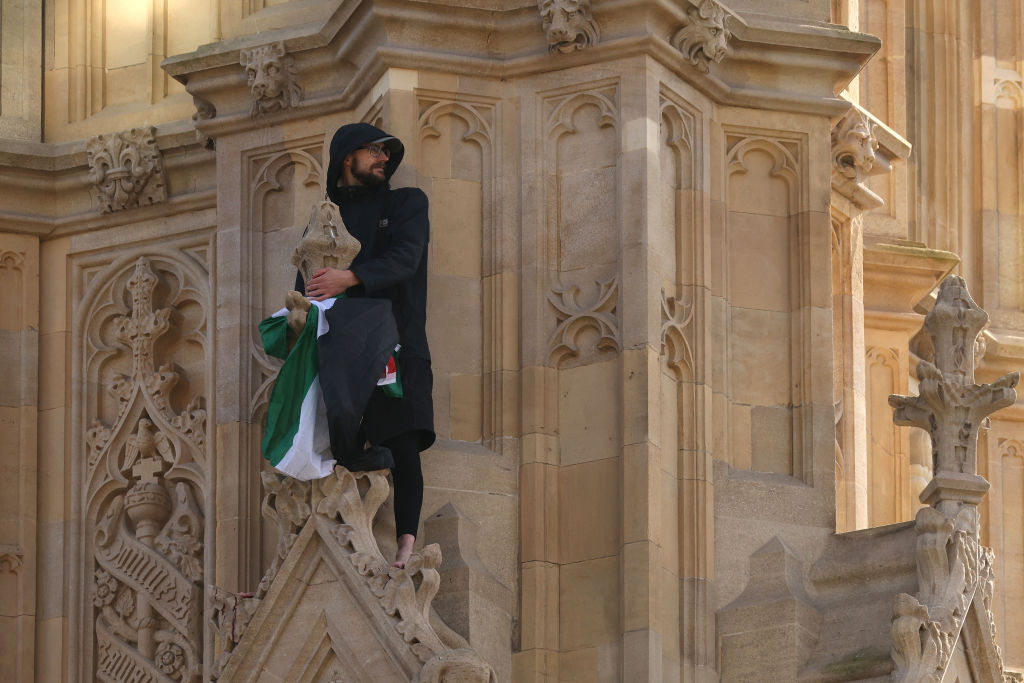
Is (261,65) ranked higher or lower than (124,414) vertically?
higher

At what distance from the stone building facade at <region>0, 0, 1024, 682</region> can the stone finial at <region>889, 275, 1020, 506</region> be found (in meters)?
0.06

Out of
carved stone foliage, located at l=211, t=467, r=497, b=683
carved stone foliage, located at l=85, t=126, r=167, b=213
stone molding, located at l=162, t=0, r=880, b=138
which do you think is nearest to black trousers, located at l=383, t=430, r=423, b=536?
carved stone foliage, located at l=211, t=467, r=497, b=683

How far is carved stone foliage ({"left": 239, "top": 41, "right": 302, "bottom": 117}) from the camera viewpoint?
20.1m

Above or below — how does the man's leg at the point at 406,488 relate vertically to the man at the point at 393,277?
below

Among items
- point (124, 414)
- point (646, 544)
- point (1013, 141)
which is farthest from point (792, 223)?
point (1013, 141)

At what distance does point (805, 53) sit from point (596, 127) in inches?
53.2

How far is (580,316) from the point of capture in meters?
19.0

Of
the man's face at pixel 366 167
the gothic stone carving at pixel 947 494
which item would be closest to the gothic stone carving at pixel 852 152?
the gothic stone carving at pixel 947 494

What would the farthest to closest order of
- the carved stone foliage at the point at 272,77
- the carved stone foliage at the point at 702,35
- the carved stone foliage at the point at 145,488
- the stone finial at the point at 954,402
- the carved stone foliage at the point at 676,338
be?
the carved stone foliage at the point at 145,488
the carved stone foliage at the point at 272,77
the carved stone foliage at the point at 702,35
the carved stone foliage at the point at 676,338
the stone finial at the point at 954,402

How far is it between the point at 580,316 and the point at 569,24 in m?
1.49

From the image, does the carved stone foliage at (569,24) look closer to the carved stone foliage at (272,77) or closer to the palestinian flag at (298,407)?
the carved stone foliage at (272,77)

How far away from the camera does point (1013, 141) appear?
25109 millimetres

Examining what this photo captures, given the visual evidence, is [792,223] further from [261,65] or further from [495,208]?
[261,65]

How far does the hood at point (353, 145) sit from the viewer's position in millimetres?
18984
